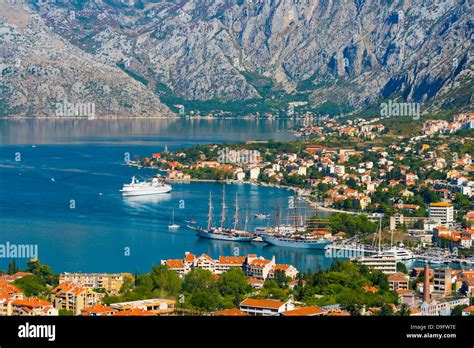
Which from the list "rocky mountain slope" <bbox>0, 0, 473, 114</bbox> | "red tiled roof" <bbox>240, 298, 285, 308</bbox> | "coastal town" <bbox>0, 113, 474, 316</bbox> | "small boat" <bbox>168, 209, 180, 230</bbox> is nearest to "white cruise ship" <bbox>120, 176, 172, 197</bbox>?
"coastal town" <bbox>0, 113, 474, 316</bbox>

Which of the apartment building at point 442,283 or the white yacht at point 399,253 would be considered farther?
the white yacht at point 399,253

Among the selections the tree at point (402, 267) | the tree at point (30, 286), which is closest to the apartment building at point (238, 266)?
the tree at point (402, 267)

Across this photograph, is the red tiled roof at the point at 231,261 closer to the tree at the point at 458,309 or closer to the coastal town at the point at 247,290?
the coastal town at the point at 247,290

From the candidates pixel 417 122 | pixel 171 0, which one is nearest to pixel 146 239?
pixel 417 122

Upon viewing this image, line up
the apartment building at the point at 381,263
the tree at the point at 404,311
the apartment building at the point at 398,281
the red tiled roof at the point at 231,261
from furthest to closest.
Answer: the apartment building at the point at 381,263, the red tiled roof at the point at 231,261, the apartment building at the point at 398,281, the tree at the point at 404,311

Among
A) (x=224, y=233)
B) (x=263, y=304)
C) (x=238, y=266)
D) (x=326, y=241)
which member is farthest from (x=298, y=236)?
(x=263, y=304)
